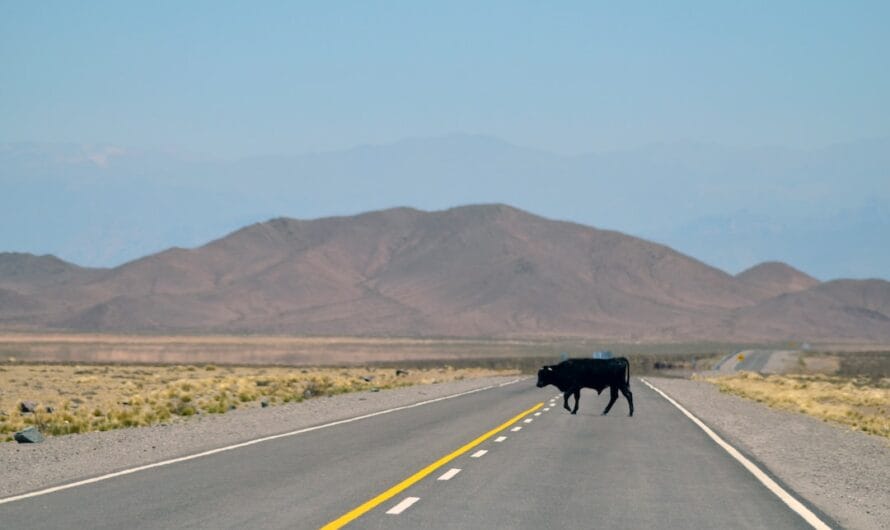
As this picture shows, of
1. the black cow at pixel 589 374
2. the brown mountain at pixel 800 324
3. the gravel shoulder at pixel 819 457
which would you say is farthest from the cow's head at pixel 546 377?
the brown mountain at pixel 800 324

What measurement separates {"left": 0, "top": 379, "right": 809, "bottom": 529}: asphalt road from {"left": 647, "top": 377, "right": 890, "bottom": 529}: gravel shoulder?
2.23 ft

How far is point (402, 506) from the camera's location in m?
12.2

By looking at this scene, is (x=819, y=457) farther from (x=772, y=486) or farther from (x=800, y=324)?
(x=800, y=324)

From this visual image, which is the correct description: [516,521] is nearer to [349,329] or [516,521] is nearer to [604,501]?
[604,501]

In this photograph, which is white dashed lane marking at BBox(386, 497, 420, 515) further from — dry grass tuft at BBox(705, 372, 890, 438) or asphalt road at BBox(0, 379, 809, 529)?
dry grass tuft at BBox(705, 372, 890, 438)

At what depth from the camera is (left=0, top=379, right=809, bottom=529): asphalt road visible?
11.5 meters

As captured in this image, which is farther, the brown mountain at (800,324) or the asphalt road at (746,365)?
the brown mountain at (800,324)

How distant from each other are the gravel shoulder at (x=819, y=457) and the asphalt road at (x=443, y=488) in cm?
68

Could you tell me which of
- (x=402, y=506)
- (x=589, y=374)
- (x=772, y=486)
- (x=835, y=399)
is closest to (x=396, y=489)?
(x=402, y=506)

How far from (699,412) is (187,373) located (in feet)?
148

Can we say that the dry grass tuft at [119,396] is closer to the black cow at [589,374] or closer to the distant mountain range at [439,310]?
the black cow at [589,374]

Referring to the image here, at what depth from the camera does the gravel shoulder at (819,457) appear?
13.6 meters

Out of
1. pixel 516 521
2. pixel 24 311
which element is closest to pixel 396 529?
pixel 516 521

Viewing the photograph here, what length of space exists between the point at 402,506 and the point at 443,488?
61.2 inches
